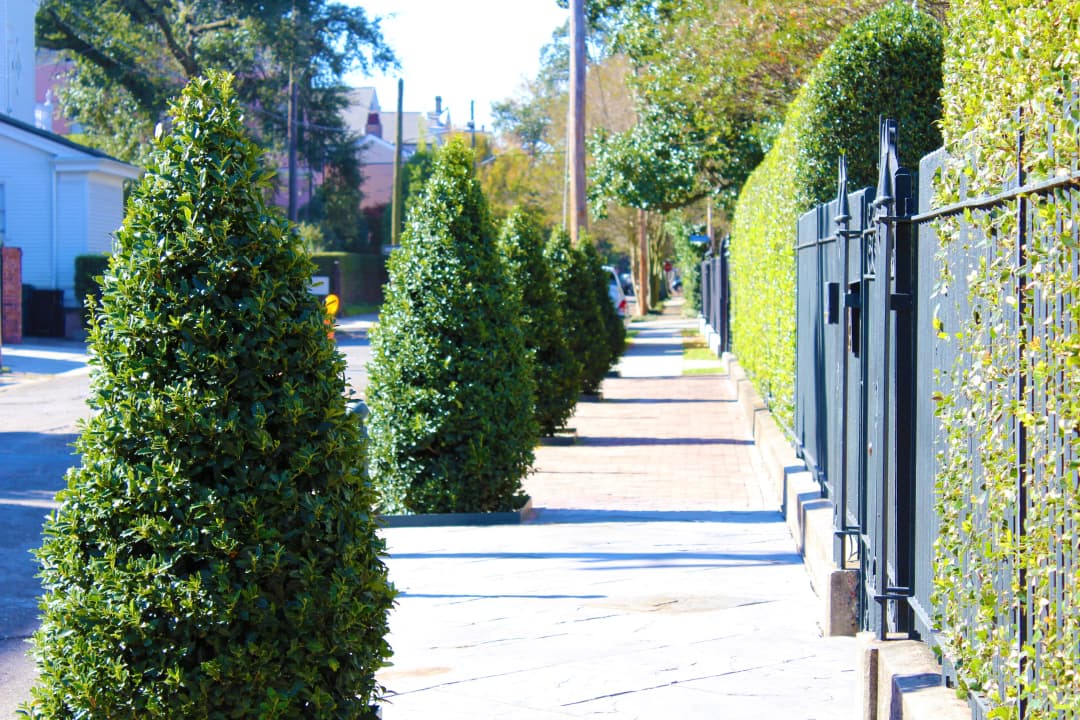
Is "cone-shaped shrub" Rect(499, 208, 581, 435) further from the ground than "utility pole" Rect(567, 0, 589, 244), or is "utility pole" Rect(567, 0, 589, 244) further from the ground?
"utility pole" Rect(567, 0, 589, 244)

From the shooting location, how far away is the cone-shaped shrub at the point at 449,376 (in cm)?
970

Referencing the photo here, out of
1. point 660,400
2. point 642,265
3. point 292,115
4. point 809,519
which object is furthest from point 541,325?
point 642,265

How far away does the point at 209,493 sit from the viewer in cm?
379

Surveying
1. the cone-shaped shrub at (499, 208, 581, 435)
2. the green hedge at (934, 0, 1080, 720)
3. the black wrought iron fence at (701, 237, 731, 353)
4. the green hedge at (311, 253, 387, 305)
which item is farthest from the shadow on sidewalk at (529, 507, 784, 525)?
the green hedge at (311, 253, 387, 305)

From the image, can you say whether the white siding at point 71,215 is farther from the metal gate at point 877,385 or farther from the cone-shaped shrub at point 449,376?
the metal gate at point 877,385

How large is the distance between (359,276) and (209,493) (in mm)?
49744

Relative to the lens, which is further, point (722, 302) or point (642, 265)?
point (642, 265)

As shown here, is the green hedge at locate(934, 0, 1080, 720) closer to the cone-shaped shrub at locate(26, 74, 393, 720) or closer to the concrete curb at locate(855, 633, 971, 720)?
the concrete curb at locate(855, 633, 971, 720)

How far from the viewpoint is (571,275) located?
18875 millimetres

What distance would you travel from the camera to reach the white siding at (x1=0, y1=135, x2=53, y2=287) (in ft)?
108

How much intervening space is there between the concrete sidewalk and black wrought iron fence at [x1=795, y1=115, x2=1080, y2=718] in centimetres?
57

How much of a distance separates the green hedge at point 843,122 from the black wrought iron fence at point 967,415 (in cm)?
390

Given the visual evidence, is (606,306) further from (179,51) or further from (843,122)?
(179,51)

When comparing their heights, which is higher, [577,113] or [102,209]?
[577,113]
